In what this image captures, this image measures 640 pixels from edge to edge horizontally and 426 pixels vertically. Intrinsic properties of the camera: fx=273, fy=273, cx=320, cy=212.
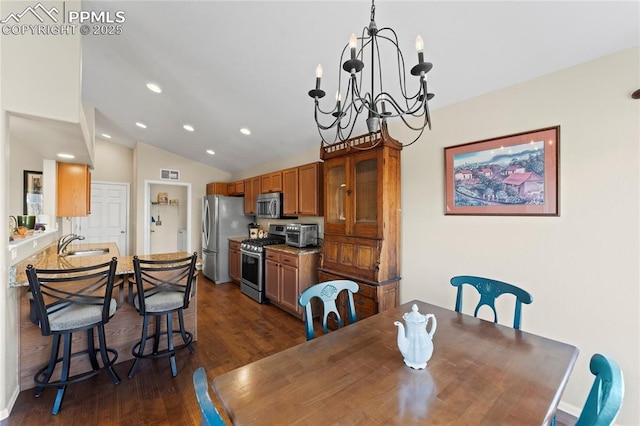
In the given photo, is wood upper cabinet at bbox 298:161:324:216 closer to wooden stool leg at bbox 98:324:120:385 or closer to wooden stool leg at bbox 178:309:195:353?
wooden stool leg at bbox 178:309:195:353

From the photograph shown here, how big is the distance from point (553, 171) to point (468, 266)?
0.99m

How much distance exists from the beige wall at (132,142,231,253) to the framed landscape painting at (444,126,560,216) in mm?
5662

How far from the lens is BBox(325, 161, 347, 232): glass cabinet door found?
10.6 feet

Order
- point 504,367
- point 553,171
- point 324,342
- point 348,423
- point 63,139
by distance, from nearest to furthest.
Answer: point 348,423 < point 504,367 < point 324,342 < point 553,171 < point 63,139

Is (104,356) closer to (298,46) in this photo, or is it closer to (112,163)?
(298,46)

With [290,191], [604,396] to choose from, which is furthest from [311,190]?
[604,396]

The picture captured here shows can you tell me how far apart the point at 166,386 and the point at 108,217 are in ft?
18.2

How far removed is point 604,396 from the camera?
0.84 meters

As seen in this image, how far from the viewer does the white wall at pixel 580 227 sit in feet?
5.68

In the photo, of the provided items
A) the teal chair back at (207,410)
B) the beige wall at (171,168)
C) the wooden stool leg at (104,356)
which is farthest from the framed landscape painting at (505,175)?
the beige wall at (171,168)

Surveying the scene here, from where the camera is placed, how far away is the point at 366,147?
2.80m

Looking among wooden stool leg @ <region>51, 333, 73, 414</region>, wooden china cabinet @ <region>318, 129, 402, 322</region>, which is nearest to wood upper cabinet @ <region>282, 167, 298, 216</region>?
wooden china cabinet @ <region>318, 129, 402, 322</region>

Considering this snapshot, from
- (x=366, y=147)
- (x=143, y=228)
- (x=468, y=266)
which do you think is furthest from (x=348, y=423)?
(x=143, y=228)

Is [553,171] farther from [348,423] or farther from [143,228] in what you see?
[143,228]
